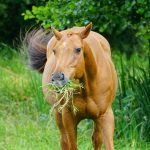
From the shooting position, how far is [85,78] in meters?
6.23

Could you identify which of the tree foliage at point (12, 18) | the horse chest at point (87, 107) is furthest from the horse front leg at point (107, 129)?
the tree foliage at point (12, 18)

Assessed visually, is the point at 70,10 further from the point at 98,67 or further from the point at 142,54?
the point at 142,54

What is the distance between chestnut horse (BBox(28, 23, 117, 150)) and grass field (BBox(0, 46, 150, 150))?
75 centimetres

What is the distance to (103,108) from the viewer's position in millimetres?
6398

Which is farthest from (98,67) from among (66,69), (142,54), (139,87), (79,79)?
(142,54)

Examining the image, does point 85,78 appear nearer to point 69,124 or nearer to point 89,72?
point 89,72

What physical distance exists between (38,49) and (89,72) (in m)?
1.68

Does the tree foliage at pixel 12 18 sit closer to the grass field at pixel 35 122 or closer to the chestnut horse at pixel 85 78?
the grass field at pixel 35 122

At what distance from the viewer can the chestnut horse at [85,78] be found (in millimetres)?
5680

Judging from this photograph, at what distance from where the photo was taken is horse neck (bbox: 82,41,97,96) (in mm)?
6122

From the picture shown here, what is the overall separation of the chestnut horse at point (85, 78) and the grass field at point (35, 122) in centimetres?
75

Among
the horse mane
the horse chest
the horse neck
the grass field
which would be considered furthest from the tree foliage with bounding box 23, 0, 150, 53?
the horse chest

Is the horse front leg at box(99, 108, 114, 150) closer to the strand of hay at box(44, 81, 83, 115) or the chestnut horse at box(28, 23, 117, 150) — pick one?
the chestnut horse at box(28, 23, 117, 150)

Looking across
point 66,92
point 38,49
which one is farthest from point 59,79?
point 38,49
